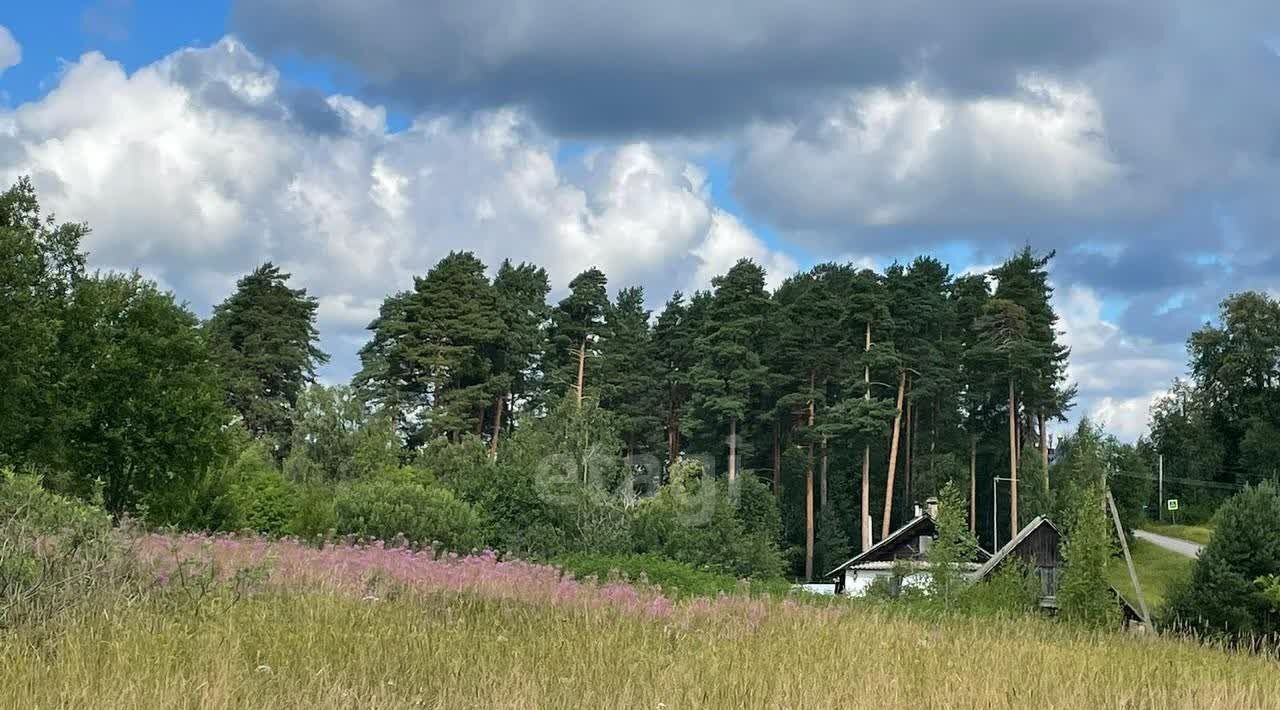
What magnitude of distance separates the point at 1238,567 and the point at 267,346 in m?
45.8

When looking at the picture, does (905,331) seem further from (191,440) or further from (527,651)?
(527,651)

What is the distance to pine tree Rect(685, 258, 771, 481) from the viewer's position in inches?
2132

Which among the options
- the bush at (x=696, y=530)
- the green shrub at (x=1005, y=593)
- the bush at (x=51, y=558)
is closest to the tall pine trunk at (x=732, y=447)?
the bush at (x=696, y=530)

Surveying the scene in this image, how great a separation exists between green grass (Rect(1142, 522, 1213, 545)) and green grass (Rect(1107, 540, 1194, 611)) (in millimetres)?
6349

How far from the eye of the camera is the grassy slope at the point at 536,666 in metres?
5.27

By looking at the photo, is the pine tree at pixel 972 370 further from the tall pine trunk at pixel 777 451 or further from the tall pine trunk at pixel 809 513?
the tall pine trunk at pixel 777 451

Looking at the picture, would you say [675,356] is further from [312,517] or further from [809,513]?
[312,517]

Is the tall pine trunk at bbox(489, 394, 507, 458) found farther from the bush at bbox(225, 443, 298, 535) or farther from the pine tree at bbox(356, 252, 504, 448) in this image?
the bush at bbox(225, 443, 298, 535)

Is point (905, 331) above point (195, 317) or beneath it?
Result: above

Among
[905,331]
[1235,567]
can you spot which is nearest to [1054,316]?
[905,331]

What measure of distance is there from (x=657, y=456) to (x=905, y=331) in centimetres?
1479

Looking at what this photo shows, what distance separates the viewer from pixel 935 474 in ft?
183

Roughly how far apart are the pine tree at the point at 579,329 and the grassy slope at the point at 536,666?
5024 centimetres

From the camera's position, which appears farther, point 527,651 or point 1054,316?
point 1054,316
